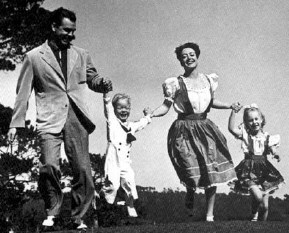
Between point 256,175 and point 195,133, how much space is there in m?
1.19

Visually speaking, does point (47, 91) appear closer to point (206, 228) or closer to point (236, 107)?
point (206, 228)

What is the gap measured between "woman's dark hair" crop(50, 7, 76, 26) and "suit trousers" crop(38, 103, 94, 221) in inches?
29.8

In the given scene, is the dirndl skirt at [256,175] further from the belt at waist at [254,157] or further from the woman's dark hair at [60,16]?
the woman's dark hair at [60,16]

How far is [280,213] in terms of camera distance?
35.0ft

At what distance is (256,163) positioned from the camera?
A: 970cm

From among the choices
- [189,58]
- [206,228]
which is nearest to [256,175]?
[189,58]

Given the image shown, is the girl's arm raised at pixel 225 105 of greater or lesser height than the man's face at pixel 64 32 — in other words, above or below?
below

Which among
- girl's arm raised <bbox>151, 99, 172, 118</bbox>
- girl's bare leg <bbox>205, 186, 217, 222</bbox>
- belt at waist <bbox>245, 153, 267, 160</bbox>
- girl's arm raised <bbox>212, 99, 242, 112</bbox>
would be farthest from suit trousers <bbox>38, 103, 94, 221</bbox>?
belt at waist <bbox>245, 153, 267, 160</bbox>

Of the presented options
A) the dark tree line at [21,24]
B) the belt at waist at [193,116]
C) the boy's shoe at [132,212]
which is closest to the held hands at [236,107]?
the belt at waist at [193,116]

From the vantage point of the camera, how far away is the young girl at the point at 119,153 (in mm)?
8617

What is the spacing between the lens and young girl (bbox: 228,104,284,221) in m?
9.43

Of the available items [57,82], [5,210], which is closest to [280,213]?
[5,210]

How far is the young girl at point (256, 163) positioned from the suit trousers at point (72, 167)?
4371 millimetres

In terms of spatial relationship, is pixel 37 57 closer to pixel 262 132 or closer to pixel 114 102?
pixel 114 102
